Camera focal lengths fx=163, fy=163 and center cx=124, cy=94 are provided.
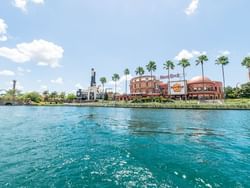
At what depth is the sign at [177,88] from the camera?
3653 inches

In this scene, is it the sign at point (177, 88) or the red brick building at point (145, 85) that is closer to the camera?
the sign at point (177, 88)

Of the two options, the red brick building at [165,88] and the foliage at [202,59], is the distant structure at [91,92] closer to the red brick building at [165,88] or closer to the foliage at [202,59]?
the red brick building at [165,88]

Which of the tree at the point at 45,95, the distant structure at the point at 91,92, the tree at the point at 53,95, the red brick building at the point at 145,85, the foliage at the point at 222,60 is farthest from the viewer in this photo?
the tree at the point at 53,95

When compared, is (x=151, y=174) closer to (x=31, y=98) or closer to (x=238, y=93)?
(x=238, y=93)

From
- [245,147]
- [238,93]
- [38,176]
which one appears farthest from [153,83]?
[38,176]

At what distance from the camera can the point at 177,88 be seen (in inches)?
3713

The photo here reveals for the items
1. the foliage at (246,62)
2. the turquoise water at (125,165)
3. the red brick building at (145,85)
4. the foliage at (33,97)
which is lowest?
the turquoise water at (125,165)

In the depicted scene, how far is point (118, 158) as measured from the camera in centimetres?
922

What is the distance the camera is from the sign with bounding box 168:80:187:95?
9278 centimetres

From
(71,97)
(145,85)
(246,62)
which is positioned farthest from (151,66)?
(71,97)

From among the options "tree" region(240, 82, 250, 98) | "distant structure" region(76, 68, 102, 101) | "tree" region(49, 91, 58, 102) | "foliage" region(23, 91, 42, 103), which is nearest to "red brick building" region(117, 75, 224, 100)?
"tree" region(240, 82, 250, 98)

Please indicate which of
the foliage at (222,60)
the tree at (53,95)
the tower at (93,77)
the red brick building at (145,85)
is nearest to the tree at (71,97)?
the tree at (53,95)

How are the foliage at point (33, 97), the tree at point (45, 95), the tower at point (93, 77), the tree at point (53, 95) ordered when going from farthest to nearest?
the tree at point (53, 95)
the tree at point (45, 95)
the tower at point (93, 77)
the foliage at point (33, 97)

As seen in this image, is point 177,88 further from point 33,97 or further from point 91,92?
point 33,97
